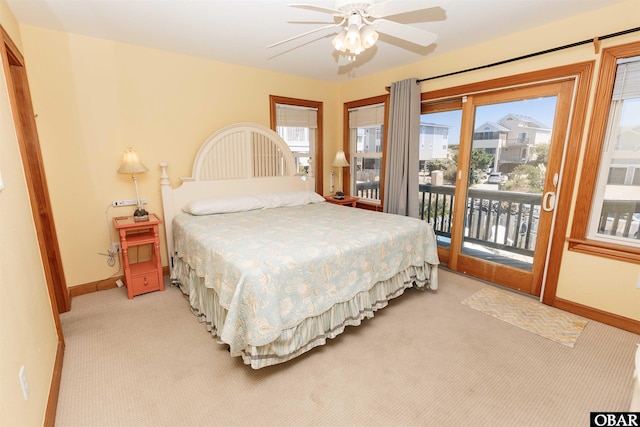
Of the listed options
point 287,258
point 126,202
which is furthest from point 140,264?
point 287,258

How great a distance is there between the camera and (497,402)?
1.68 m

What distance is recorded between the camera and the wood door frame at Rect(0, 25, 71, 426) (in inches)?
74.3

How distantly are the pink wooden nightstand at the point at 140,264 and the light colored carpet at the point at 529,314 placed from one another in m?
3.06

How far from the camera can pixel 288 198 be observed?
371cm

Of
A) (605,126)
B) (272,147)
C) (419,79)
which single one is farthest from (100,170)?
(605,126)

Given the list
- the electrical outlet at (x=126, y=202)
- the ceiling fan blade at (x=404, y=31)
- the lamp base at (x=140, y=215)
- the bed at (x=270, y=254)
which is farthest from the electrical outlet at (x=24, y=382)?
the ceiling fan blade at (x=404, y=31)

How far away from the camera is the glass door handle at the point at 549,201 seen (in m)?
2.73

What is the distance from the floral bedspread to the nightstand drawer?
0.34 m

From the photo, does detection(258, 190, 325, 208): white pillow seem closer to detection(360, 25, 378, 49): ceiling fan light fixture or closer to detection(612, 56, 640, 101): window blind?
detection(360, 25, 378, 49): ceiling fan light fixture

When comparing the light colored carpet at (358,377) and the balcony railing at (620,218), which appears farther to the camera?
the balcony railing at (620,218)

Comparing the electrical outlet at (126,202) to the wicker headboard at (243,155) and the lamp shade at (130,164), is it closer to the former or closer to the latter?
the lamp shade at (130,164)

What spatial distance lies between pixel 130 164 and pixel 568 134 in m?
4.02

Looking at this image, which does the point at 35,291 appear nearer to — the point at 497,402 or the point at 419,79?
the point at 497,402

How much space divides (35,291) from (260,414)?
1479 mm
